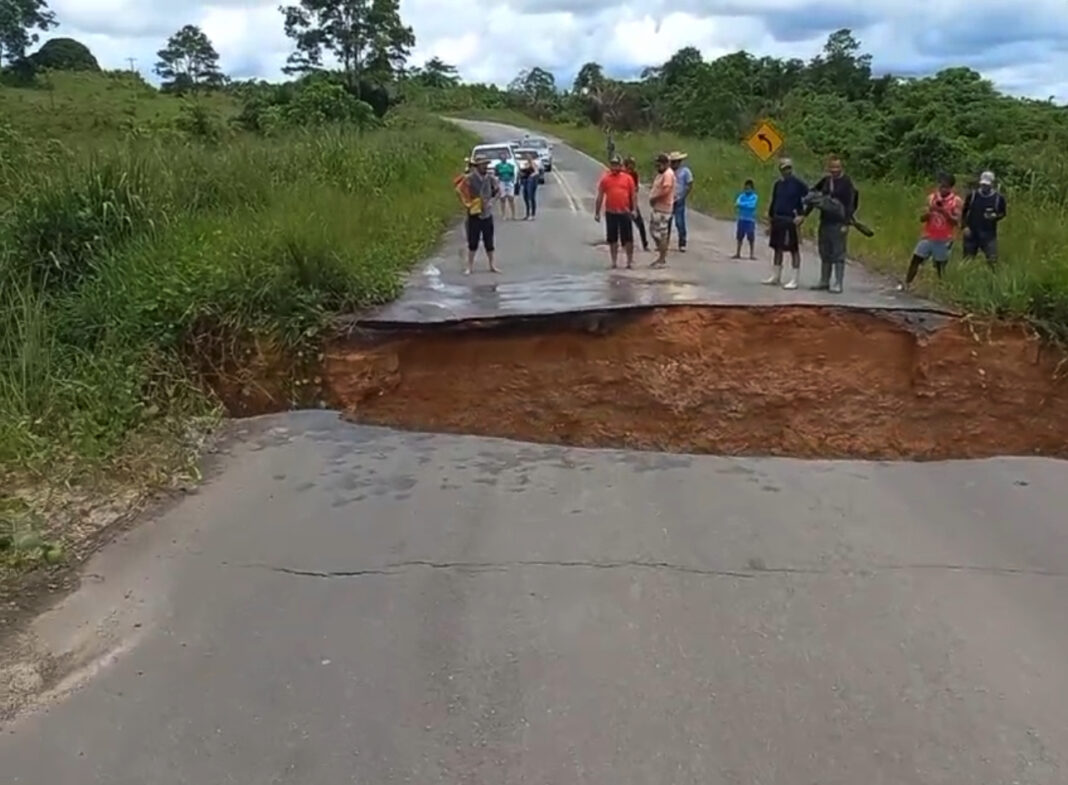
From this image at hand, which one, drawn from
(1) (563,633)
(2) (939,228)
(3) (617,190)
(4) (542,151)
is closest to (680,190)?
(3) (617,190)

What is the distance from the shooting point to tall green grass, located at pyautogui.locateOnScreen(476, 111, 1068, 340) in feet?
34.8

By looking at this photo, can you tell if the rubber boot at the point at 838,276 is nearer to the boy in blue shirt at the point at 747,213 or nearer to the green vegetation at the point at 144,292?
the boy in blue shirt at the point at 747,213

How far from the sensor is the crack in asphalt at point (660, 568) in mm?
6254

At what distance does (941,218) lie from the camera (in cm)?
1290

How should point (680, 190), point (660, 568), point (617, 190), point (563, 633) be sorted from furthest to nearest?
point (680, 190)
point (617, 190)
point (660, 568)
point (563, 633)

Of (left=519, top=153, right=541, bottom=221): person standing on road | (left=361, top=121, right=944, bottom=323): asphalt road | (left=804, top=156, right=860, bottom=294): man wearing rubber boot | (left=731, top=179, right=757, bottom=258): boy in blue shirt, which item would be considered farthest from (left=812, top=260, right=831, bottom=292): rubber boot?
(left=519, top=153, right=541, bottom=221): person standing on road

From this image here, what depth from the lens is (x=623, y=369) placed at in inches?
429

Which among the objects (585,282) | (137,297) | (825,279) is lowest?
(585,282)

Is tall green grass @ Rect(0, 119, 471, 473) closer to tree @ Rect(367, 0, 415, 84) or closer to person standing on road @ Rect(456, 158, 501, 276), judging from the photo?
person standing on road @ Rect(456, 158, 501, 276)

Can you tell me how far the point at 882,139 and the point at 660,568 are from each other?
28473 mm

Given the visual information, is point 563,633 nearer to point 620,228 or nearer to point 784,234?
point 784,234

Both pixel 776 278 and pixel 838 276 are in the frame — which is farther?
pixel 776 278

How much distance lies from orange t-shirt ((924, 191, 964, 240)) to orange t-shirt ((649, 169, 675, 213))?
3.58m

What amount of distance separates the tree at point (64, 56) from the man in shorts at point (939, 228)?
4605cm
